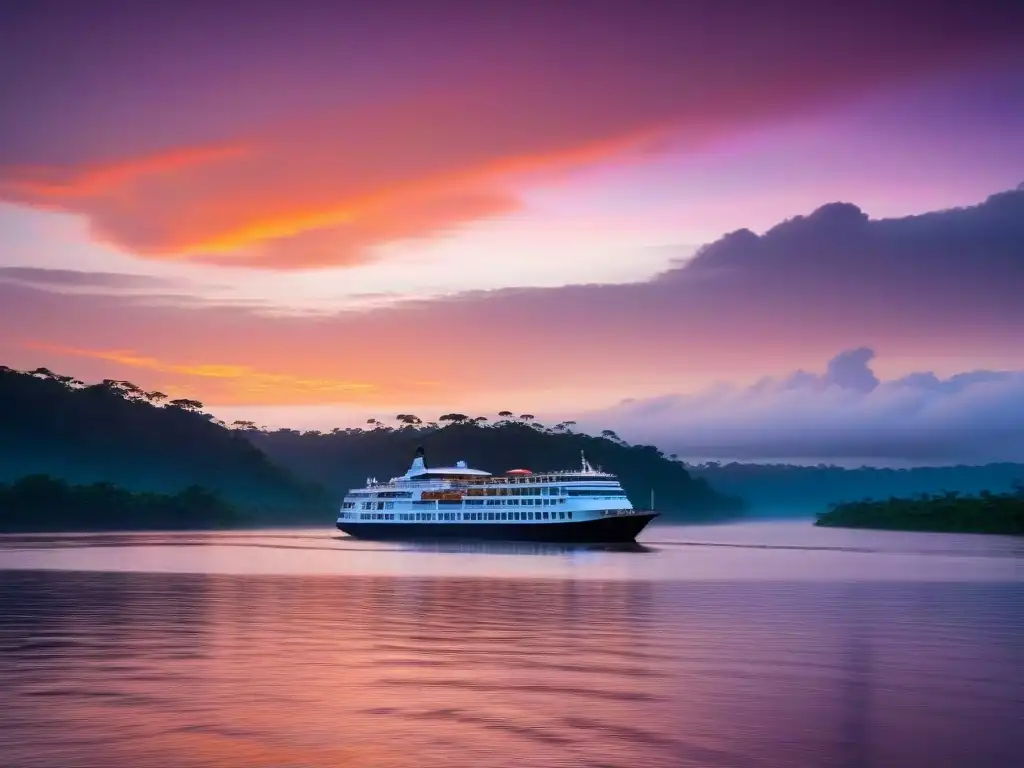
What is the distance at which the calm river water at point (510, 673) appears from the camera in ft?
101

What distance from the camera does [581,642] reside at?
159 ft

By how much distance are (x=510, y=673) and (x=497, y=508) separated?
96.8 meters

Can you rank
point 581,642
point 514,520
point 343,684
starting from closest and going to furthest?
1. point 343,684
2. point 581,642
3. point 514,520

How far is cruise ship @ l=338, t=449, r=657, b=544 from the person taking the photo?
129375 millimetres

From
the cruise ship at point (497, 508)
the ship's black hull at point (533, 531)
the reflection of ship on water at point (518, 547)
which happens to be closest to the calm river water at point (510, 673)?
the reflection of ship on water at point (518, 547)

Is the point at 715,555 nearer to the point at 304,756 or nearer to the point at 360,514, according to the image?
the point at 360,514

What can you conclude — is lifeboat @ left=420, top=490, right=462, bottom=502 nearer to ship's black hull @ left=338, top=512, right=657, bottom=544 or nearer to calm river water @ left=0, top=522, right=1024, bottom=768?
ship's black hull @ left=338, top=512, right=657, bottom=544

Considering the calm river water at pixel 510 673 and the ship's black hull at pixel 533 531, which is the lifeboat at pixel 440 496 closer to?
the ship's black hull at pixel 533 531

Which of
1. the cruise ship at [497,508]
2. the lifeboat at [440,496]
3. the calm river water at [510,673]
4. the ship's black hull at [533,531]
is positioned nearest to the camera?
the calm river water at [510,673]

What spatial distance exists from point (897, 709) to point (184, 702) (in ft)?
68.2

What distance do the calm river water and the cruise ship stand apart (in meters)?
50.0

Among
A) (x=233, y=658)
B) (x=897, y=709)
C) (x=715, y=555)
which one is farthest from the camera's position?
(x=715, y=555)

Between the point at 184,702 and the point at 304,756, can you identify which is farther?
the point at 184,702

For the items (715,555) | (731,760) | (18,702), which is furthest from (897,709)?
(715,555)
